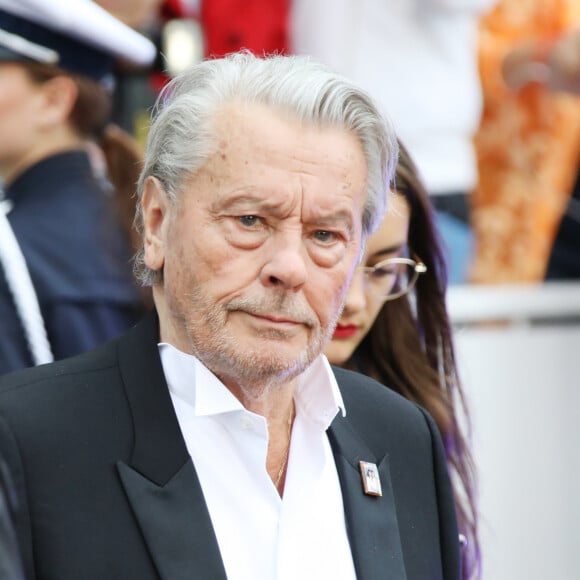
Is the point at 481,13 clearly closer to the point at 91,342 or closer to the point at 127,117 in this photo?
the point at 127,117

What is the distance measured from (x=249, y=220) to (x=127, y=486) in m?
0.48

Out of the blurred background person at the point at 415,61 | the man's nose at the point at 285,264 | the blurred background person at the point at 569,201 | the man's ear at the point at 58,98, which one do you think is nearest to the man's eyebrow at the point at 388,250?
the man's nose at the point at 285,264

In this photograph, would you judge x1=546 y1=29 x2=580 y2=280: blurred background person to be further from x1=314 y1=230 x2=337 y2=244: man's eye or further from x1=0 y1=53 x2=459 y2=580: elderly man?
x1=314 y1=230 x2=337 y2=244: man's eye

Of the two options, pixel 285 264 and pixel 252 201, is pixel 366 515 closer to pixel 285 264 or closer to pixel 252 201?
pixel 285 264

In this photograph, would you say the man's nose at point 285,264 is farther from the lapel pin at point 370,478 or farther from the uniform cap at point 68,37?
the uniform cap at point 68,37

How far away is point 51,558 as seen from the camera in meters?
1.99

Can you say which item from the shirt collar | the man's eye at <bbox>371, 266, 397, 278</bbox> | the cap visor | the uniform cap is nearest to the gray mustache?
the shirt collar

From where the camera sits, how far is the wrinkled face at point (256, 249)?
2154mm

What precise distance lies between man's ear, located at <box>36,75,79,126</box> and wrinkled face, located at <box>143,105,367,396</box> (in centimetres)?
144

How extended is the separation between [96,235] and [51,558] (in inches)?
63.2

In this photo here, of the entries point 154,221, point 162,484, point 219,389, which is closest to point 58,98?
point 154,221

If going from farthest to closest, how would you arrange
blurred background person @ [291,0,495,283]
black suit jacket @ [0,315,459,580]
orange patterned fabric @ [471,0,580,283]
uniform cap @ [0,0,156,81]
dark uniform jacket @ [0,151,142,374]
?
orange patterned fabric @ [471,0,580,283] → blurred background person @ [291,0,495,283] → dark uniform jacket @ [0,151,142,374] → uniform cap @ [0,0,156,81] → black suit jacket @ [0,315,459,580]

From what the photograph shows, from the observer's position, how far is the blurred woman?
10.0ft

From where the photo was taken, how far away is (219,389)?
2180 mm
